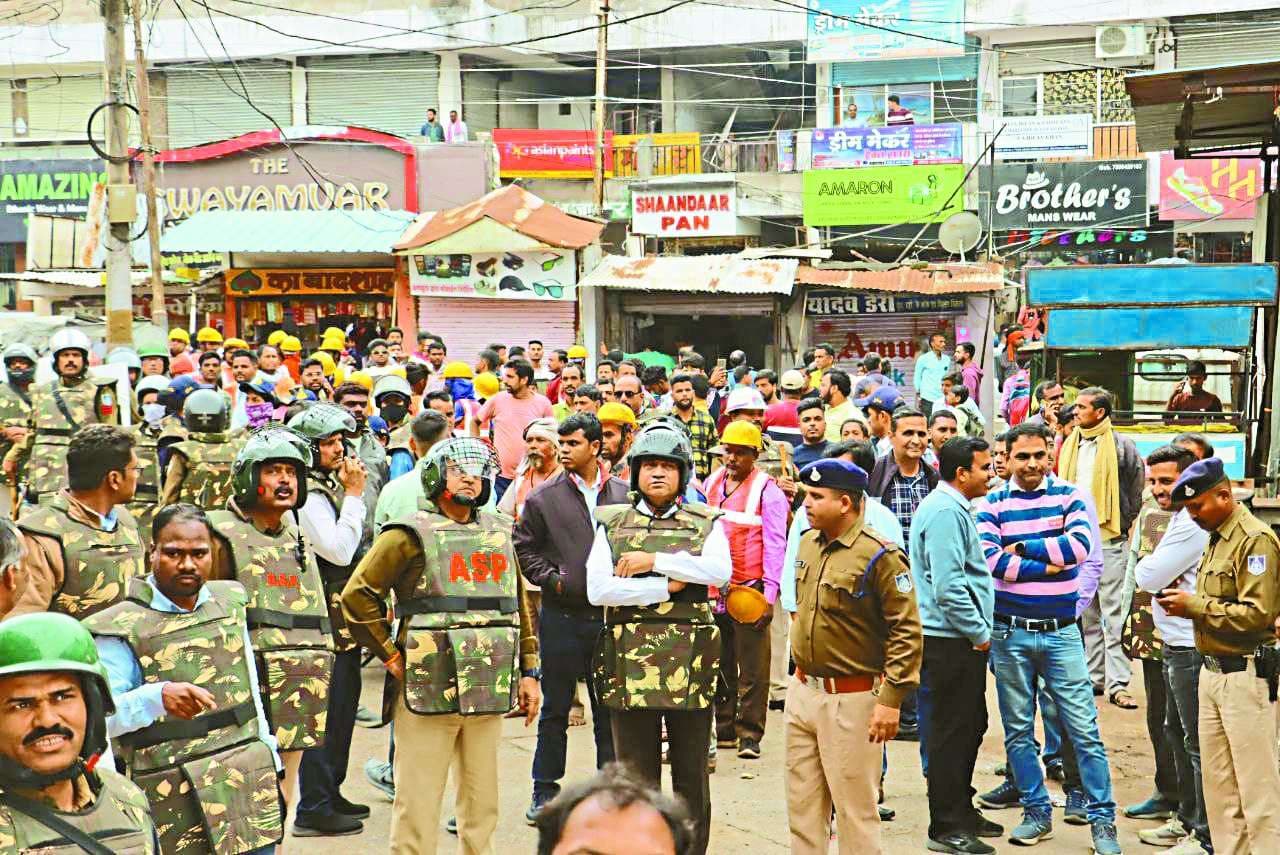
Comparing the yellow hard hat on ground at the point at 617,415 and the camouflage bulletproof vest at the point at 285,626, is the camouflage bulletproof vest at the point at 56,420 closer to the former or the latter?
the yellow hard hat on ground at the point at 617,415

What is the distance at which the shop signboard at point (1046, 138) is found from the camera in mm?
28156

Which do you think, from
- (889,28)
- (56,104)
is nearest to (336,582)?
(889,28)

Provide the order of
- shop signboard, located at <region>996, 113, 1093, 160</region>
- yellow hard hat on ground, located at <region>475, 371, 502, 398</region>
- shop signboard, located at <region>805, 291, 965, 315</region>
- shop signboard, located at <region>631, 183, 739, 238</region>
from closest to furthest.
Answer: yellow hard hat on ground, located at <region>475, 371, 502, 398</region> < shop signboard, located at <region>805, 291, 965, 315</region> < shop signboard, located at <region>996, 113, 1093, 160</region> < shop signboard, located at <region>631, 183, 739, 238</region>

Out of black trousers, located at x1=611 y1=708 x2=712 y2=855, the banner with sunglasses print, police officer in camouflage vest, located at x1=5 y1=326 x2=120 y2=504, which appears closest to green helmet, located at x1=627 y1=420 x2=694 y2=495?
black trousers, located at x1=611 y1=708 x2=712 y2=855

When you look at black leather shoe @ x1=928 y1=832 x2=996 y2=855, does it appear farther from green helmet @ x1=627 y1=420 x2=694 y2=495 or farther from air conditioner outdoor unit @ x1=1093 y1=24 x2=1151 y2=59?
air conditioner outdoor unit @ x1=1093 y1=24 x2=1151 y2=59

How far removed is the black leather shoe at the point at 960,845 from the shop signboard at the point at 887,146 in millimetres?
21998

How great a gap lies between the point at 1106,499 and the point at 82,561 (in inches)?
251

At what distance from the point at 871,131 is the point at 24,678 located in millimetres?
25919

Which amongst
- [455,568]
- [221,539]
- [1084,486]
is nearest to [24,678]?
[221,539]

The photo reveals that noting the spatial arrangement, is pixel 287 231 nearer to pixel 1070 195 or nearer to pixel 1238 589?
pixel 1070 195

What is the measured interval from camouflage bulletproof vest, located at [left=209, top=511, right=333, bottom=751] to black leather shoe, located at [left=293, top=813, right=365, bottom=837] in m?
1.47

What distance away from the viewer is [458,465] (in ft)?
19.0

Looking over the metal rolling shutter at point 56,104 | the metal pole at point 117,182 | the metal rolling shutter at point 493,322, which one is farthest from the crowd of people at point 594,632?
the metal rolling shutter at point 56,104

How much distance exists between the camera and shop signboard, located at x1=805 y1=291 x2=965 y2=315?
24.9m
